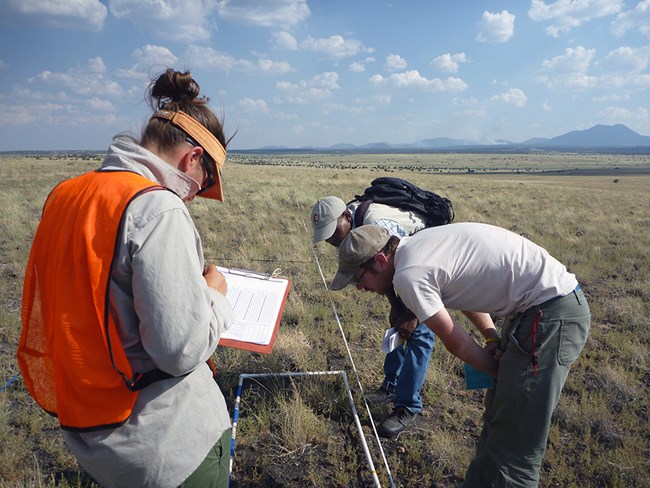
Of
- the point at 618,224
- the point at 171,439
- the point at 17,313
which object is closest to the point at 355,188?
the point at 618,224

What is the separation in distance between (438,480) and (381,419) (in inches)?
28.0

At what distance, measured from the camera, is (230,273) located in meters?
2.79

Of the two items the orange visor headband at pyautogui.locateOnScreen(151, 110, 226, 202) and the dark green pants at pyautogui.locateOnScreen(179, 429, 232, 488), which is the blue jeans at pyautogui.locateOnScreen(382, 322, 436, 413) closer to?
the dark green pants at pyautogui.locateOnScreen(179, 429, 232, 488)

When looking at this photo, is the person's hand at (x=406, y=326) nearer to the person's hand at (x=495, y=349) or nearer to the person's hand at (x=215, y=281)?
the person's hand at (x=495, y=349)

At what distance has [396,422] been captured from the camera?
11.5 ft

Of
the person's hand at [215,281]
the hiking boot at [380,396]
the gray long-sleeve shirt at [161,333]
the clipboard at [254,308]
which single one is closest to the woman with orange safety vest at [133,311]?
the gray long-sleeve shirt at [161,333]

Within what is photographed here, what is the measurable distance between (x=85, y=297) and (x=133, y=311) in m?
0.15

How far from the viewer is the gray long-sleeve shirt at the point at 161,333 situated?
3.99 ft

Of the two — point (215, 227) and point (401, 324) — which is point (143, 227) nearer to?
point (401, 324)

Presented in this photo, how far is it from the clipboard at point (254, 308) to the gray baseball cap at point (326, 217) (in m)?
0.89

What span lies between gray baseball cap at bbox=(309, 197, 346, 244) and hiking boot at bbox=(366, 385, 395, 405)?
1.56 m

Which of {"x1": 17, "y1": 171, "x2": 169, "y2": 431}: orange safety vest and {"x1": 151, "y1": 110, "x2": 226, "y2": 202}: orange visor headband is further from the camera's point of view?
{"x1": 151, "y1": 110, "x2": 226, "y2": 202}: orange visor headband

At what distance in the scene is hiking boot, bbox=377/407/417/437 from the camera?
11.4 feet

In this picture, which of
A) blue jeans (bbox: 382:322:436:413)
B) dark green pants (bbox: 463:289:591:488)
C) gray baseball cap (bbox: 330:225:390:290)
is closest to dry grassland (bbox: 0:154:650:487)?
blue jeans (bbox: 382:322:436:413)
